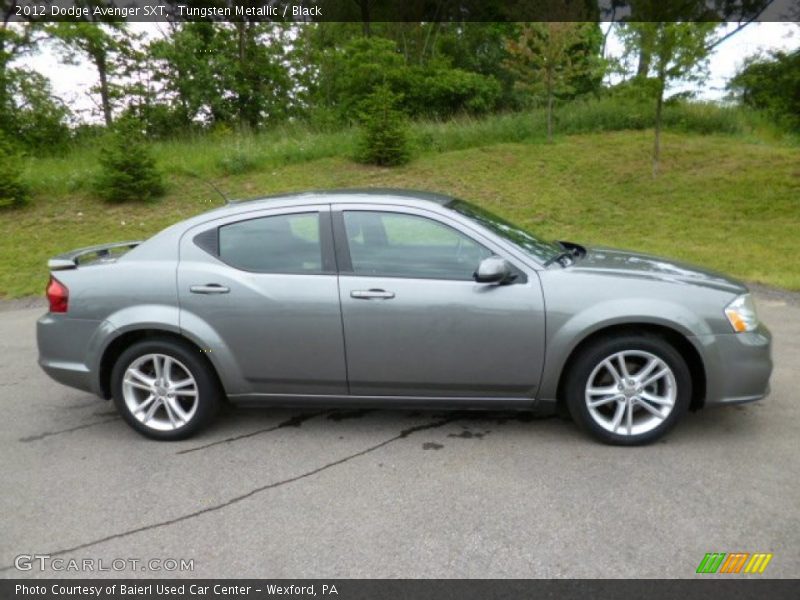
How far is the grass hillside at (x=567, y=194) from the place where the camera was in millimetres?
10500

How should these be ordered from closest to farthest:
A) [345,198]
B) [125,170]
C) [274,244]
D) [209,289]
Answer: [209,289] → [274,244] → [345,198] → [125,170]

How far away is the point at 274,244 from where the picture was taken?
3965mm

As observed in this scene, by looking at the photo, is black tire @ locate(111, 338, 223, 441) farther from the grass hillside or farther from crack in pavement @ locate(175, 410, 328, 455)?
the grass hillside

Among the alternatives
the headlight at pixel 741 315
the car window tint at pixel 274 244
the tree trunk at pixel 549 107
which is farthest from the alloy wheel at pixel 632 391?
A: the tree trunk at pixel 549 107

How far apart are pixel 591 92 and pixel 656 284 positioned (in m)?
20.8

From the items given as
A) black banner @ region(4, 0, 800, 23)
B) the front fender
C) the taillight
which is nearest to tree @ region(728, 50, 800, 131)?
black banner @ region(4, 0, 800, 23)

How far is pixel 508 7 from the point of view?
28422mm

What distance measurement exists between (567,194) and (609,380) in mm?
10966

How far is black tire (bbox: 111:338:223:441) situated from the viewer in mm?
3902

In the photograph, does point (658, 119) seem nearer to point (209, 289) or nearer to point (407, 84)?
point (407, 84)

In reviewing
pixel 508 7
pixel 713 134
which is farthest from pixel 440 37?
pixel 713 134

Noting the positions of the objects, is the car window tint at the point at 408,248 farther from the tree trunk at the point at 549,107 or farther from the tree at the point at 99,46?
the tree at the point at 99,46

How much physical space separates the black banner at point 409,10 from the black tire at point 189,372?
1209 cm
